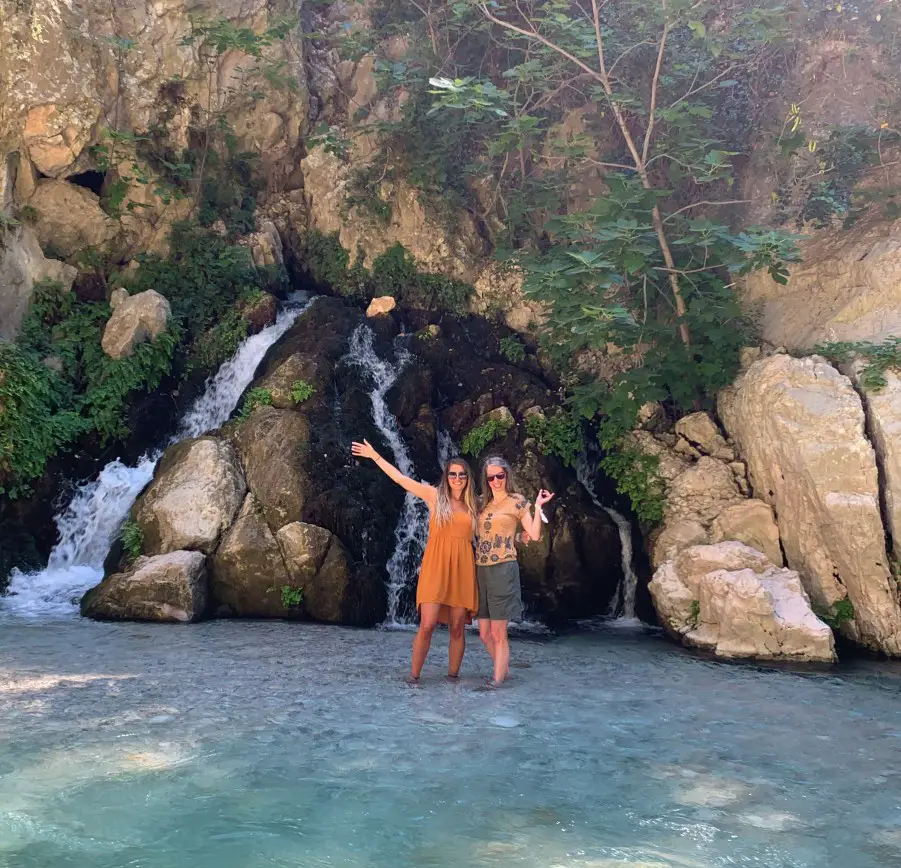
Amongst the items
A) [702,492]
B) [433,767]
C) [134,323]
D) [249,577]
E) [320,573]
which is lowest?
[433,767]

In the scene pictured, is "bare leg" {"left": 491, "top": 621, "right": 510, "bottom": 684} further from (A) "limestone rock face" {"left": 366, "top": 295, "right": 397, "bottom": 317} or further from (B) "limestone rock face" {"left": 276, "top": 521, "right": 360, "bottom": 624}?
(A) "limestone rock face" {"left": 366, "top": 295, "right": 397, "bottom": 317}

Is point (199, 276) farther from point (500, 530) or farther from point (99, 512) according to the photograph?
point (500, 530)

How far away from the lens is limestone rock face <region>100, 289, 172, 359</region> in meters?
13.1

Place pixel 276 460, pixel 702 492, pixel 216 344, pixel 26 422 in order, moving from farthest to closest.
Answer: pixel 216 344 → pixel 26 422 → pixel 276 460 → pixel 702 492

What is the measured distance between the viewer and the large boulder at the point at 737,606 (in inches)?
320

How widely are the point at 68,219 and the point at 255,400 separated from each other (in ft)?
20.0

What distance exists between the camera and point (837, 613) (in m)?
8.99

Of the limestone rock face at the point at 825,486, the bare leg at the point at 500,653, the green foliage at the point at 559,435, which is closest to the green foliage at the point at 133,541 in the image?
the green foliage at the point at 559,435

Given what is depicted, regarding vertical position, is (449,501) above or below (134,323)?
below

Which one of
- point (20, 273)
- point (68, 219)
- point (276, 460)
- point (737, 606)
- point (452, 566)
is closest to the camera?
point (452, 566)

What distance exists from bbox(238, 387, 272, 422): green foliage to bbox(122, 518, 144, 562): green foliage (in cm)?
218

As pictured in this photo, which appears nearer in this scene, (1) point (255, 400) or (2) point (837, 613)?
(2) point (837, 613)

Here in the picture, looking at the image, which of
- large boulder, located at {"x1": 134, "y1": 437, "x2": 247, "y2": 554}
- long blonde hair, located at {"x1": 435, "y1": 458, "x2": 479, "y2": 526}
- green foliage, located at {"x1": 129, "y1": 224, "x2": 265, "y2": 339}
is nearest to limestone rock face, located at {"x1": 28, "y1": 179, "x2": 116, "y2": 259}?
Answer: green foliage, located at {"x1": 129, "y1": 224, "x2": 265, "y2": 339}

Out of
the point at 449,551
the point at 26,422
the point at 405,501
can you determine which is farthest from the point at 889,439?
the point at 26,422
